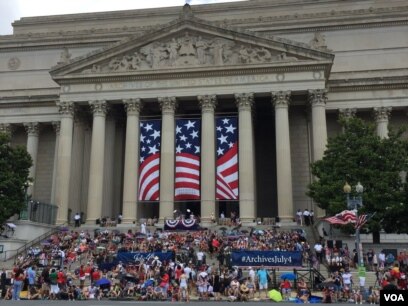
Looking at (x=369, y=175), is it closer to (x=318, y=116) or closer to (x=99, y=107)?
(x=318, y=116)

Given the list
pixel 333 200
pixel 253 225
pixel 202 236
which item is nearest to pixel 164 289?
pixel 202 236

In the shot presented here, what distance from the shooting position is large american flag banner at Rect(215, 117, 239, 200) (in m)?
37.7

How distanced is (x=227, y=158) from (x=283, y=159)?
433 cm

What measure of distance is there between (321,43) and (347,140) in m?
11.1

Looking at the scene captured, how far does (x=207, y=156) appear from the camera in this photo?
1538 inches

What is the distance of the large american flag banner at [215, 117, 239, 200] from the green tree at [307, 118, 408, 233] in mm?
7040

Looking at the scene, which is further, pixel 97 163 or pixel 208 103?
pixel 97 163

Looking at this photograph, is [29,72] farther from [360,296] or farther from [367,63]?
[360,296]

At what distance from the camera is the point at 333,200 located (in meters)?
30.6

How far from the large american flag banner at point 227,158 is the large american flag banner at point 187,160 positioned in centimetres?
164

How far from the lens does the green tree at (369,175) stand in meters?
29.7

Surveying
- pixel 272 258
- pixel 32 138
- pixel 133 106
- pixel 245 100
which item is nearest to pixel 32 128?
pixel 32 138

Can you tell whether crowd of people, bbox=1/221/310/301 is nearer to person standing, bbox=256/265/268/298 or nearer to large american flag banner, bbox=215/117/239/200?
person standing, bbox=256/265/268/298

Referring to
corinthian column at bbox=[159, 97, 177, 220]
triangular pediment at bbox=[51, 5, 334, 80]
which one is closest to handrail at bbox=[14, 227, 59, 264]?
corinthian column at bbox=[159, 97, 177, 220]
